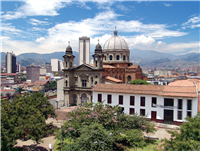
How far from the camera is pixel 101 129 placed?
18.2m

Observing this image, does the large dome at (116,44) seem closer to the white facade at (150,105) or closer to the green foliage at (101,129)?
the white facade at (150,105)

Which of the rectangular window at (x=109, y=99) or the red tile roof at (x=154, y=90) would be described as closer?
the red tile roof at (x=154, y=90)

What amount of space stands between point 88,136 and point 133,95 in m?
15.0

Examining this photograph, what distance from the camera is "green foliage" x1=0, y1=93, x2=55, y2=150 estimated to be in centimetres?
1736

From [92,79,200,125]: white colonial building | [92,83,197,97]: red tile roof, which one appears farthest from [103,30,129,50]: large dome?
[92,79,200,125]: white colonial building

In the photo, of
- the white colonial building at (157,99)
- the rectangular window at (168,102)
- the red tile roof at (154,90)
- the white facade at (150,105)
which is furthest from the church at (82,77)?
the rectangular window at (168,102)

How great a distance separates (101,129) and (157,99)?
1417cm

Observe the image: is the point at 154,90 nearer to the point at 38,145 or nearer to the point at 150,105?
the point at 150,105

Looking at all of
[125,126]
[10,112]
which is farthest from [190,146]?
[10,112]

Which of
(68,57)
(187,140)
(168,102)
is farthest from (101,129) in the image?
(68,57)

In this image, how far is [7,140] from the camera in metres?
16.9

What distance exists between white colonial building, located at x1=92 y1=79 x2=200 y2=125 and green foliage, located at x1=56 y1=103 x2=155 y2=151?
5334 millimetres

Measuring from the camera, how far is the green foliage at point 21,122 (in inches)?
683

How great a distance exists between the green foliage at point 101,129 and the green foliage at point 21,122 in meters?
2.56
